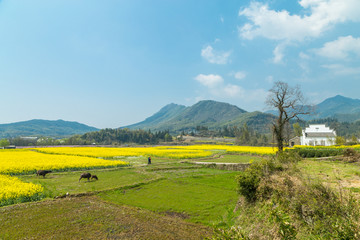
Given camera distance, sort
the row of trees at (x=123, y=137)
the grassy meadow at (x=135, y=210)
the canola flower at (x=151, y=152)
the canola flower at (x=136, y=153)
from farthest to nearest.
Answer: the row of trees at (x=123, y=137) < the canola flower at (x=151, y=152) < the canola flower at (x=136, y=153) < the grassy meadow at (x=135, y=210)

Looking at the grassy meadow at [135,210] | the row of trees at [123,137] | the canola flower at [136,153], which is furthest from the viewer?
the row of trees at [123,137]

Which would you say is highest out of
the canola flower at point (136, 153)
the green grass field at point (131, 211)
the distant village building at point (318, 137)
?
the distant village building at point (318, 137)

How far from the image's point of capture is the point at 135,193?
55.9ft

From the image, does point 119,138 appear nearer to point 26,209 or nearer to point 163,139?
point 163,139

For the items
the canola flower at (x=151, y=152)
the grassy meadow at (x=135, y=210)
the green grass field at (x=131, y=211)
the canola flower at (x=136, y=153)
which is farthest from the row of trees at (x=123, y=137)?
the green grass field at (x=131, y=211)

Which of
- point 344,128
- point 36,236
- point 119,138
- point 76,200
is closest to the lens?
point 36,236

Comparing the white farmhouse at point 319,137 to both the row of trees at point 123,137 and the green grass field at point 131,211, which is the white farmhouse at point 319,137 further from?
the row of trees at point 123,137

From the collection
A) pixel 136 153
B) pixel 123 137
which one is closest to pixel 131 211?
pixel 136 153

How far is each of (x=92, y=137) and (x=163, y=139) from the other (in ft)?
162

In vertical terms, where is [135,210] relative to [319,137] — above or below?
below

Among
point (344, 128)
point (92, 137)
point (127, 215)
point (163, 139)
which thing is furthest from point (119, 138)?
point (344, 128)

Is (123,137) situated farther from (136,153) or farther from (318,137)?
(318,137)

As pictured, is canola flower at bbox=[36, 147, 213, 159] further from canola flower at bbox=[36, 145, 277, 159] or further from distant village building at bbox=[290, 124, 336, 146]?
distant village building at bbox=[290, 124, 336, 146]

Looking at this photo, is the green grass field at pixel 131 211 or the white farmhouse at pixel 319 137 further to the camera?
the white farmhouse at pixel 319 137
